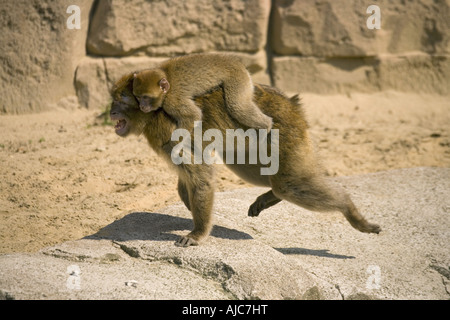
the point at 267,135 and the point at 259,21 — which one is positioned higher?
the point at 259,21

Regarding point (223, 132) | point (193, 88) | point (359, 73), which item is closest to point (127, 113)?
point (193, 88)

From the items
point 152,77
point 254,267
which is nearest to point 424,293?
point 254,267

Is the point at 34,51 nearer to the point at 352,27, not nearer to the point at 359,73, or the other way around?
the point at 352,27

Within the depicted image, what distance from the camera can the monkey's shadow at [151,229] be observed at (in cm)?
514

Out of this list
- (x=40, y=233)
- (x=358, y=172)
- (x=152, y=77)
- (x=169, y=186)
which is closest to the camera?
(x=152, y=77)

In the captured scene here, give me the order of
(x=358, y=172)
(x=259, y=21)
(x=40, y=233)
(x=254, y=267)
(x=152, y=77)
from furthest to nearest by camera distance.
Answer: (x=259, y=21) → (x=358, y=172) → (x=40, y=233) → (x=152, y=77) → (x=254, y=267)

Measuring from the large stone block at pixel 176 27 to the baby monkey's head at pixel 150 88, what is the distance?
4414 millimetres

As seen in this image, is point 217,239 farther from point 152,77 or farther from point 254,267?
point 152,77

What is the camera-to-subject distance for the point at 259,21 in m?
9.59

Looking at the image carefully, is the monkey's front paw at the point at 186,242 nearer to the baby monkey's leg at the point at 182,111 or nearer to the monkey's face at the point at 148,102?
the baby monkey's leg at the point at 182,111

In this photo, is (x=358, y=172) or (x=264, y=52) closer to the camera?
(x=358, y=172)

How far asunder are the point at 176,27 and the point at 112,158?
101 inches

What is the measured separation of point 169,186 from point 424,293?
11.7 ft

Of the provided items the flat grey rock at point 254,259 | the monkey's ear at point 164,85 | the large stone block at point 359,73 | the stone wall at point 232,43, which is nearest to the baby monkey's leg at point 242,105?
the monkey's ear at point 164,85
